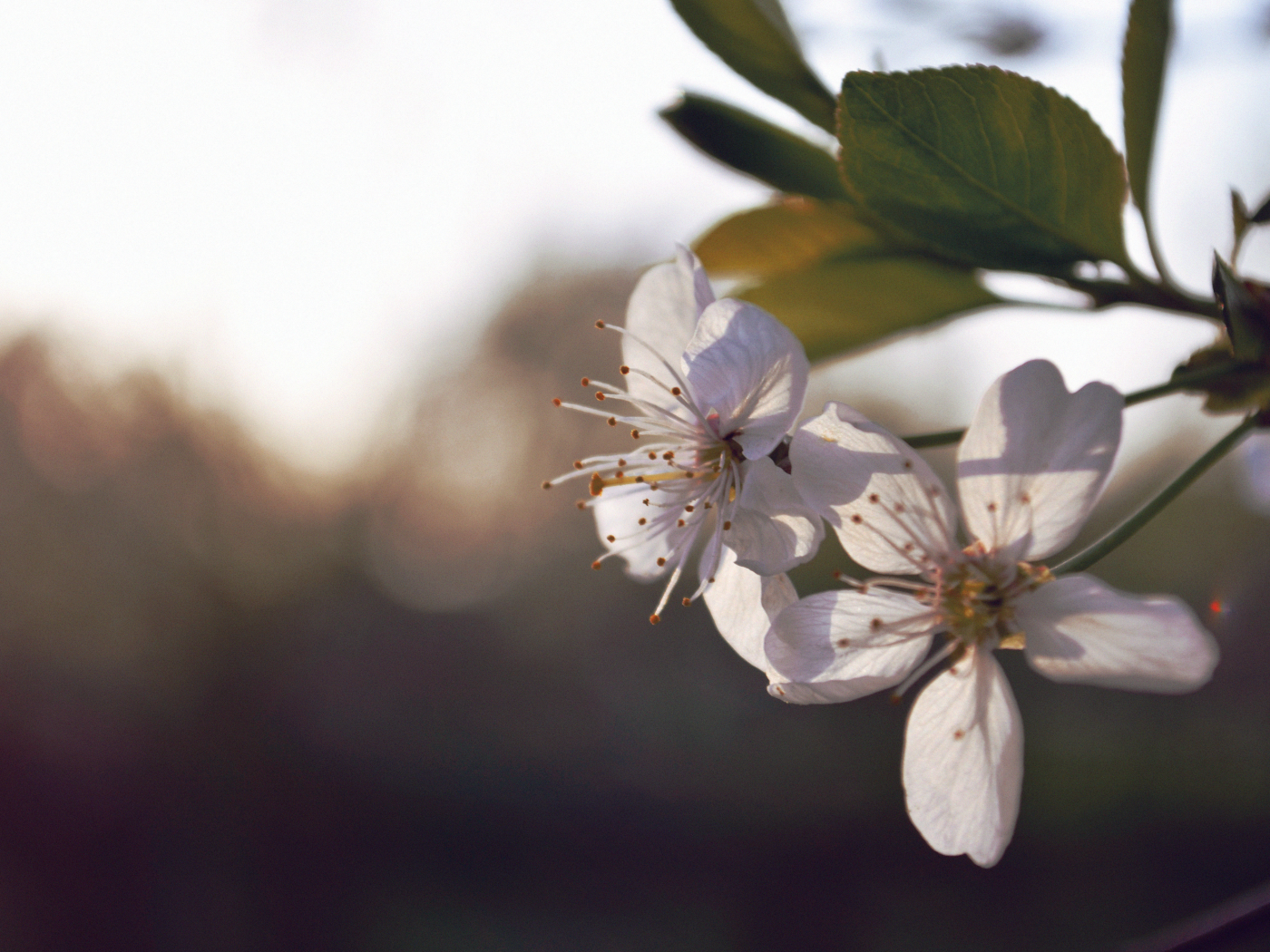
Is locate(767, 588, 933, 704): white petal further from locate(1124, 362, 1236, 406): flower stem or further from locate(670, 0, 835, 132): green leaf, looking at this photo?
locate(670, 0, 835, 132): green leaf

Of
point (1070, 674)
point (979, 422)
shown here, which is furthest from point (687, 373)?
point (1070, 674)

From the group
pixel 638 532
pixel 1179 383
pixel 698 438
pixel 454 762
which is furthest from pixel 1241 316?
pixel 454 762

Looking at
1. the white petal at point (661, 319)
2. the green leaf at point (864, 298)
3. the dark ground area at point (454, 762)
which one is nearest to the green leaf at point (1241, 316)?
the green leaf at point (864, 298)

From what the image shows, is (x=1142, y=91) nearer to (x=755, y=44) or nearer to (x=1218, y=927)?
(x=755, y=44)

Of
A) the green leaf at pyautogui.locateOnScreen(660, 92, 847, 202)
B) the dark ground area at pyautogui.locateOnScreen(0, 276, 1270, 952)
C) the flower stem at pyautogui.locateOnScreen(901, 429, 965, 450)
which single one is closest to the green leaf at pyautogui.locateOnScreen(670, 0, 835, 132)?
the green leaf at pyautogui.locateOnScreen(660, 92, 847, 202)

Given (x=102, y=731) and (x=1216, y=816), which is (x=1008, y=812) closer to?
(x=1216, y=816)

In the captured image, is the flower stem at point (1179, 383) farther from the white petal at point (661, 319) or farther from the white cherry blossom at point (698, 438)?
the white petal at point (661, 319)
